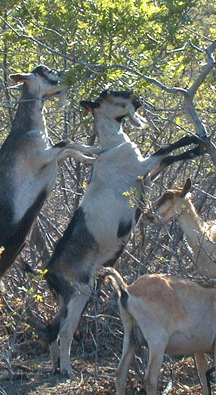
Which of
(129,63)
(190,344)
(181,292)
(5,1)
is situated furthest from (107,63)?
(190,344)

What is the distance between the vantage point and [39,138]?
811 cm

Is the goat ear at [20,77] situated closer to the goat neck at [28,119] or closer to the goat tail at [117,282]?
the goat neck at [28,119]

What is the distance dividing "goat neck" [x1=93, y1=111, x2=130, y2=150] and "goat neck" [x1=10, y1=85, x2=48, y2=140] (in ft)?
1.99

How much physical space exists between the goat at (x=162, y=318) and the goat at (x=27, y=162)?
6.27 feet

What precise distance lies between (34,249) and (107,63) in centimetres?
334

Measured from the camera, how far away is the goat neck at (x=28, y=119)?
8.12m

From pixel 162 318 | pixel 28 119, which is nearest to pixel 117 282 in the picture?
pixel 162 318

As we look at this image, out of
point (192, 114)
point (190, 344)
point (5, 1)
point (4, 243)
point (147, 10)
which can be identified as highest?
point (5, 1)

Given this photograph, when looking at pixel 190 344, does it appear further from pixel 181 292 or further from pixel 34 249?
pixel 34 249

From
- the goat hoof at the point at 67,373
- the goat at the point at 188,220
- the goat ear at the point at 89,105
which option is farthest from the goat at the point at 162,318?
the goat ear at the point at 89,105

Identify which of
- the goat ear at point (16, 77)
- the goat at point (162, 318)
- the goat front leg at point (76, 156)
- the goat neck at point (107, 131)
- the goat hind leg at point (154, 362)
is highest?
the goat ear at point (16, 77)

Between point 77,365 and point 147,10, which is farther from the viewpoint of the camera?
point 77,365

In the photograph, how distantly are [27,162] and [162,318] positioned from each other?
9.21 ft

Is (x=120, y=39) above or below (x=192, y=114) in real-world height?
above
